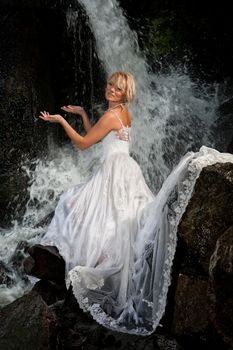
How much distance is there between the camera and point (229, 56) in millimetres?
9297

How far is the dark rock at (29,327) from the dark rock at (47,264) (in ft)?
2.18

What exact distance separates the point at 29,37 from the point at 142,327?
5795 millimetres

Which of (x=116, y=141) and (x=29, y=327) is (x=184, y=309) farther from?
(x=116, y=141)

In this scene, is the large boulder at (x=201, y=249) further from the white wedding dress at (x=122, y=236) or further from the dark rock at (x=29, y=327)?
the dark rock at (x=29, y=327)

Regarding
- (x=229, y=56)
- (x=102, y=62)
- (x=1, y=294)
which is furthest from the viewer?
(x=229, y=56)

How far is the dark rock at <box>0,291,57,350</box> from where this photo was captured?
3230 millimetres

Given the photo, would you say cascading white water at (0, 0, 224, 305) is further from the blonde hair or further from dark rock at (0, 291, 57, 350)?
dark rock at (0, 291, 57, 350)

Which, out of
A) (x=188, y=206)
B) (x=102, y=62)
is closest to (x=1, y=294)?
(x=188, y=206)

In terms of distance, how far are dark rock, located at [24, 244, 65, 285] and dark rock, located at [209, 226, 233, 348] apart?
75.0 inches

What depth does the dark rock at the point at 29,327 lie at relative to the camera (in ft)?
10.6

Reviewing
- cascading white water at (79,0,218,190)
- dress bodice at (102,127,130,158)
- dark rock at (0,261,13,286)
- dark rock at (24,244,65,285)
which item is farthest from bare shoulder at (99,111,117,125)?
cascading white water at (79,0,218,190)

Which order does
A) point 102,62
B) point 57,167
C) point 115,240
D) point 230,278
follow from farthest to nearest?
1. point 102,62
2. point 57,167
3. point 115,240
4. point 230,278

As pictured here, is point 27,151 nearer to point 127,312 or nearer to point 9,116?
point 9,116

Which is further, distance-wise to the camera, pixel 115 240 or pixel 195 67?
pixel 195 67
